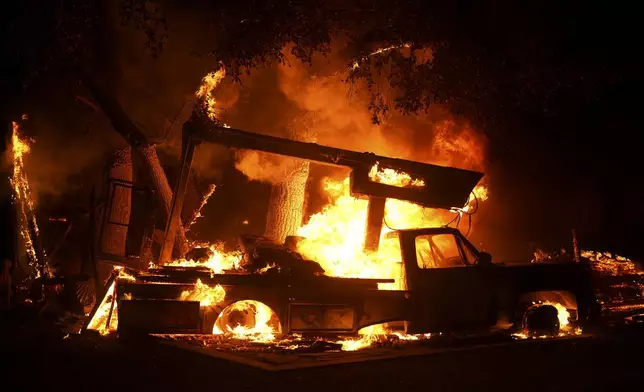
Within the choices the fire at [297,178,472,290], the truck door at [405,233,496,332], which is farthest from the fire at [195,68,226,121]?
the truck door at [405,233,496,332]

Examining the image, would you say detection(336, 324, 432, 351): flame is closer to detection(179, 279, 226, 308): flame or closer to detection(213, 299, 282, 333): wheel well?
detection(213, 299, 282, 333): wheel well

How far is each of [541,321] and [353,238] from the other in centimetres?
370

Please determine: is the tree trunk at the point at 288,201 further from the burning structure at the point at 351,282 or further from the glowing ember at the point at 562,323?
the glowing ember at the point at 562,323

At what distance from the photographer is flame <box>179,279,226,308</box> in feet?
28.2

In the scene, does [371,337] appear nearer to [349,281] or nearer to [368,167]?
[349,281]

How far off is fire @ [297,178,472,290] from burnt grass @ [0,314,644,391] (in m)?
Result: 2.27

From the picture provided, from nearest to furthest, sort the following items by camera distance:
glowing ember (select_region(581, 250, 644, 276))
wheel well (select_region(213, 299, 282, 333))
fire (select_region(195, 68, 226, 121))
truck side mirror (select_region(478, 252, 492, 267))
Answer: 1. wheel well (select_region(213, 299, 282, 333))
2. truck side mirror (select_region(478, 252, 492, 267))
3. glowing ember (select_region(581, 250, 644, 276))
4. fire (select_region(195, 68, 226, 121))

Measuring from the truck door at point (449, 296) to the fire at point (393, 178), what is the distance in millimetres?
1405

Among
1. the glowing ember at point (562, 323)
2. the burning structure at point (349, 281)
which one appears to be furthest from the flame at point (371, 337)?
the glowing ember at point (562, 323)

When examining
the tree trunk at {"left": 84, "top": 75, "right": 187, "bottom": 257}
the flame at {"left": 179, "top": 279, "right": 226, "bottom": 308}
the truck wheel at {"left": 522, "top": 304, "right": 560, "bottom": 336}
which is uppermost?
the tree trunk at {"left": 84, "top": 75, "right": 187, "bottom": 257}

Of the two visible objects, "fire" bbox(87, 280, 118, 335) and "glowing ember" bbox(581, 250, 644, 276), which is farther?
"glowing ember" bbox(581, 250, 644, 276)

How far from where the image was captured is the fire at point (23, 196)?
15.3 metres

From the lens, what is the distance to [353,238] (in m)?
12.0

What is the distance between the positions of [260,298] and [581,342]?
4761 mm
